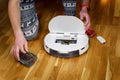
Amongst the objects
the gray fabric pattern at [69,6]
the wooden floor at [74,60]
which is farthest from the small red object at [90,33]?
the gray fabric pattern at [69,6]

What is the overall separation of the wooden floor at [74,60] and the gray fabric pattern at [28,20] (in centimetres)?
5

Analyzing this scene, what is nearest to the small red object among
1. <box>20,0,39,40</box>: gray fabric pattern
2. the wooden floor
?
the wooden floor

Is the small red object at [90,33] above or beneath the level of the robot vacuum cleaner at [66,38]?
beneath

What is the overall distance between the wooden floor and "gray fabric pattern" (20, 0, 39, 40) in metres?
0.05

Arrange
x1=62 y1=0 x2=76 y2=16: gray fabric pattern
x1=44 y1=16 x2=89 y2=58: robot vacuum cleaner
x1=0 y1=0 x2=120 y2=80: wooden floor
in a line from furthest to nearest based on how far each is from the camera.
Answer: x1=62 y1=0 x2=76 y2=16: gray fabric pattern → x1=44 y1=16 x2=89 y2=58: robot vacuum cleaner → x1=0 y1=0 x2=120 y2=80: wooden floor

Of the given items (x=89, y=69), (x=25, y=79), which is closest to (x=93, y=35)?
(x=89, y=69)

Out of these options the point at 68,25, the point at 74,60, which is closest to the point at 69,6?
the point at 68,25

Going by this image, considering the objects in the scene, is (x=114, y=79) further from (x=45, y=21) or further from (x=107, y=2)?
(x=107, y=2)

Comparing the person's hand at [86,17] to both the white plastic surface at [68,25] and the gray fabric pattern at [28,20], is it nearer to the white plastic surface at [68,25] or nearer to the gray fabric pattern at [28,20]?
the white plastic surface at [68,25]

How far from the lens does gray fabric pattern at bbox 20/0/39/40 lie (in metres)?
1.62

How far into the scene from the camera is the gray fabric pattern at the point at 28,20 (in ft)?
5.32

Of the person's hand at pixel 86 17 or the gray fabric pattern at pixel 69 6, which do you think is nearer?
the person's hand at pixel 86 17

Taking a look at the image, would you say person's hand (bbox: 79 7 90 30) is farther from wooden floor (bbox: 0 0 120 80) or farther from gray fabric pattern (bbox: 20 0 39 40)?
gray fabric pattern (bbox: 20 0 39 40)

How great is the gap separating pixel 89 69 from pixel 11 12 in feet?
1.71
